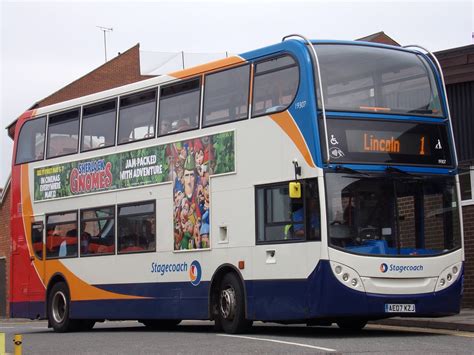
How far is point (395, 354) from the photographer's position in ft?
41.4

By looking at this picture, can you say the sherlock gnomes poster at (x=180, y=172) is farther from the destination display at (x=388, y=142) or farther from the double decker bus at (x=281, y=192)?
the destination display at (x=388, y=142)

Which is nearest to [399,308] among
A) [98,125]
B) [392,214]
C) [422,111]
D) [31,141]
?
[392,214]

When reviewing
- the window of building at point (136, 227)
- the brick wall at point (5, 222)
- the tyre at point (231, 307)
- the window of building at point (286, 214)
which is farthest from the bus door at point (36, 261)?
the brick wall at point (5, 222)

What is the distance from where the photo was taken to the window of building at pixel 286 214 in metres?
15.5

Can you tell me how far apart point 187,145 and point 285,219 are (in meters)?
3.08

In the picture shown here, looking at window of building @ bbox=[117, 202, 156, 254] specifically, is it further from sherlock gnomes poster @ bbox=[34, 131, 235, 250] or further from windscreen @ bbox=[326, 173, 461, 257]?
windscreen @ bbox=[326, 173, 461, 257]

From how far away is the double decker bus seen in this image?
15461 millimetres

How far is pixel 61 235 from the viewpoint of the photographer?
71.7ft

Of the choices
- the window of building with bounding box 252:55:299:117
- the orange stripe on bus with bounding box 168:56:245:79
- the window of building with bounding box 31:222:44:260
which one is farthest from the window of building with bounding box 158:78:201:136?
the window of building with bounding box 31:222:44:260

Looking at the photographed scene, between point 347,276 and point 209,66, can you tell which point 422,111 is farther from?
point 209,66

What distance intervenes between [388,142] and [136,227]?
5.96 metres

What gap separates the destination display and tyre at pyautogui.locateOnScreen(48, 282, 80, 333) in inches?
329

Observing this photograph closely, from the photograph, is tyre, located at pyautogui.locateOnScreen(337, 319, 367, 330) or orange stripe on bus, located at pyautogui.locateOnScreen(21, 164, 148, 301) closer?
tyre, located at pyautogui.locateOnScreen(337, 319, 367, 330)

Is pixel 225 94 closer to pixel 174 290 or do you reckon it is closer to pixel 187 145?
pixel 187 145
